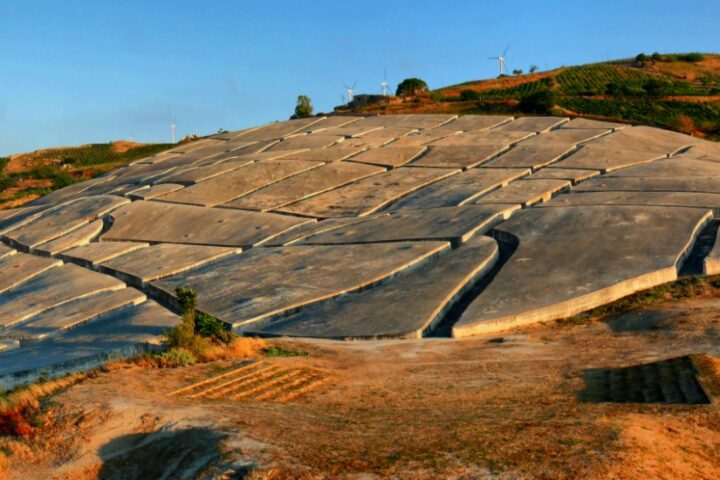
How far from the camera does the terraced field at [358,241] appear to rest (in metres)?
14.8

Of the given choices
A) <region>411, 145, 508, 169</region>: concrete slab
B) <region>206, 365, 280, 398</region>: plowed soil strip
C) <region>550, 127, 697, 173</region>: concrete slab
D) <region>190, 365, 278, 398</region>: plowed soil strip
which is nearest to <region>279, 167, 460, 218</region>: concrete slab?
<region>411, 145, 508, 169</region>: concrete slab

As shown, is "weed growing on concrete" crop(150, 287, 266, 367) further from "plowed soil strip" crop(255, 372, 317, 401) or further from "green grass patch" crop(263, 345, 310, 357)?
"plowed soil strip" crop(255, 372, 317, 401)

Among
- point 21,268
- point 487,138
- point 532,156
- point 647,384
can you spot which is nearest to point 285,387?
point 647,384

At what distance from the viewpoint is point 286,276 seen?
17984 millimetres

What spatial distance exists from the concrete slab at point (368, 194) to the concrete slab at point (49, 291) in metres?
6.49

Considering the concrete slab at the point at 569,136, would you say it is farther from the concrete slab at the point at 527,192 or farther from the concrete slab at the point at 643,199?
the concrete slab at the point at 643,199

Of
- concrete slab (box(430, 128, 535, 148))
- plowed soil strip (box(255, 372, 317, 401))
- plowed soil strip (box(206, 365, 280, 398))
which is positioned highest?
concrete slab (box(430, 128, 535, 148))

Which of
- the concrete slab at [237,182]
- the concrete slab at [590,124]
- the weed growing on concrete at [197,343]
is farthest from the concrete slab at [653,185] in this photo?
the weed growing on concrete at [197,343]

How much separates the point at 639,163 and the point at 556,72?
142 ft

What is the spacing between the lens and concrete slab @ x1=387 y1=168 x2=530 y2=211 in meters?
23.0

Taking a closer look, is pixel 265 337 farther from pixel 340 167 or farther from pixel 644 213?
pixel 340 167

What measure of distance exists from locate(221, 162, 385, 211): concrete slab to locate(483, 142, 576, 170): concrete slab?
3.93 meters

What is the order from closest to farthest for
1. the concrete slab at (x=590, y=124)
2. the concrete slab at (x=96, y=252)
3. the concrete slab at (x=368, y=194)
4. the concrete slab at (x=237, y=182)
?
the concrete slab at (x=96, y=252) → the concrete slab at (x=368, y=194) → the concrete slab at (x=237, y=182) → the concrete slab at (x=590, y=124)

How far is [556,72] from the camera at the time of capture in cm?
6656
